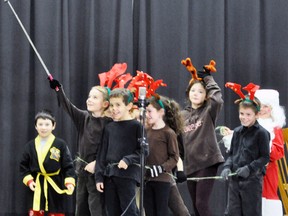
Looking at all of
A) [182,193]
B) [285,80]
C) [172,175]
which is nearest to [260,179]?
[172,175]

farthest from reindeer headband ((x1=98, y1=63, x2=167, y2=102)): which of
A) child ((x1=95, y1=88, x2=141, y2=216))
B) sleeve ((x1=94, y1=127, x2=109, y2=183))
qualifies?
sleeve ((x1=94, y1=127, x2=109, y2=183))

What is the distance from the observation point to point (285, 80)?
19.6ft

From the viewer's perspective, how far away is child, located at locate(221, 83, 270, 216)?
13.7 ft

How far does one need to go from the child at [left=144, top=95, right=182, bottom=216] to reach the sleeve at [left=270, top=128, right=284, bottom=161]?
820mm

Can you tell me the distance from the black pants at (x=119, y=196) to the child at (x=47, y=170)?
841 mm

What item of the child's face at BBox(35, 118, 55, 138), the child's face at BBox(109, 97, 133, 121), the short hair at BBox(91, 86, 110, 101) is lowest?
the child's face at BBox(35, 118, 55, 138)

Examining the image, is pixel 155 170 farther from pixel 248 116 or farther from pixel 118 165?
pixel 248 116

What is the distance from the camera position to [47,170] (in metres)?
4.84

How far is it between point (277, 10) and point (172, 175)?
254 centimetres

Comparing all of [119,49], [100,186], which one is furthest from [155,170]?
[119,49]

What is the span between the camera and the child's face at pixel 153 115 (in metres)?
4.30

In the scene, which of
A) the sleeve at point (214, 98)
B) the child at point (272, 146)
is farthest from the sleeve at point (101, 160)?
the child at point (272, 146)

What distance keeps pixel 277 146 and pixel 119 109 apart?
1.33m

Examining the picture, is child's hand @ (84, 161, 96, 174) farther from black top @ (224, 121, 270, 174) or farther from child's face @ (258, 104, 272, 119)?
child's face @ (258, 104, 272, 119)
